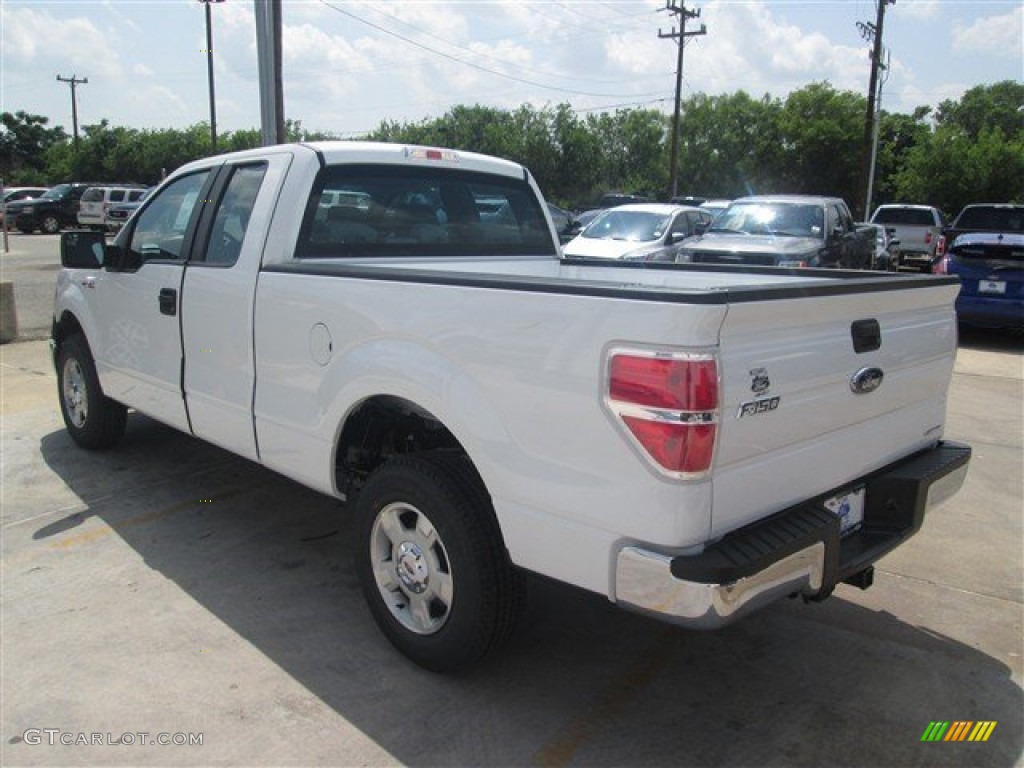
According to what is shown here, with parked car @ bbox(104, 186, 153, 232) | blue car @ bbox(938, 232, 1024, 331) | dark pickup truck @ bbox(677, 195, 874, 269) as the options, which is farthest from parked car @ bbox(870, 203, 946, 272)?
parked car @ bbox(104, 186, 153, 232)

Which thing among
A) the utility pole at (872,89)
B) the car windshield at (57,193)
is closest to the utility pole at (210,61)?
the car windshield at (57,193)

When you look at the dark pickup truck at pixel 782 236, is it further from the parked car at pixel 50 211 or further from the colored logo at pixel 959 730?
the parked car at pixel 50 211

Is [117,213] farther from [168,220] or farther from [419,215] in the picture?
[419,215]

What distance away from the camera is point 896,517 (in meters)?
3.11

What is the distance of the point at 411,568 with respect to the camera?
3.13 m

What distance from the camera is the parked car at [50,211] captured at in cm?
3328

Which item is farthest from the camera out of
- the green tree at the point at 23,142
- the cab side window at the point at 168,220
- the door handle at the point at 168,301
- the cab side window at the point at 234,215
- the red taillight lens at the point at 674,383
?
the green tree at the point at 23,142

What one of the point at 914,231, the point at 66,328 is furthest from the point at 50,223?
the point at 66,328

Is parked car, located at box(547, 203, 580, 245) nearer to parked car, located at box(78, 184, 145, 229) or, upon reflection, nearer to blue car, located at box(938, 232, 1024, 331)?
blue car, located at box(938, 232, 1024, 331)

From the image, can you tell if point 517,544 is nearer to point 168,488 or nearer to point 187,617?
point 187,617

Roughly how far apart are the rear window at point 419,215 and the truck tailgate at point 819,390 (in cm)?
224

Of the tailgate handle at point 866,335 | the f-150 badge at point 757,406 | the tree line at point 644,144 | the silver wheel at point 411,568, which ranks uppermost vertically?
the tree line at point 644,144

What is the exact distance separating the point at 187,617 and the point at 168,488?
183 centimetres

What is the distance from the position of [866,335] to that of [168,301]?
3.48m
